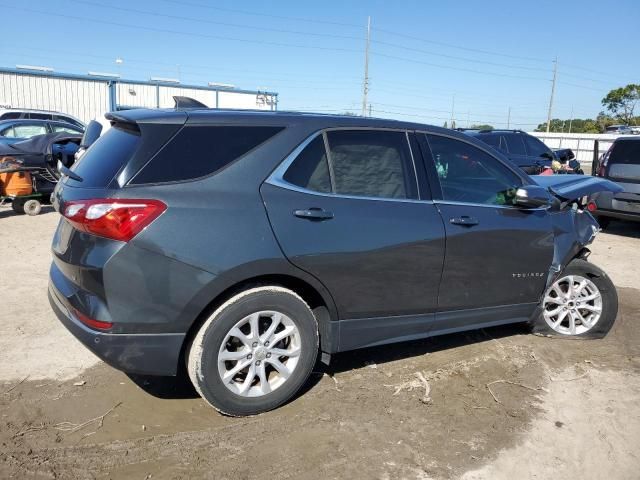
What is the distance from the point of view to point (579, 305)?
4.66m

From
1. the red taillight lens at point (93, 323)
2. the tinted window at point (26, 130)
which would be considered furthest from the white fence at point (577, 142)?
the red taillight lens at point (93, 323)

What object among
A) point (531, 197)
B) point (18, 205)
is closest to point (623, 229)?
point (531, 197)

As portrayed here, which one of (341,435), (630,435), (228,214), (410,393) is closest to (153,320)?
(228,214)

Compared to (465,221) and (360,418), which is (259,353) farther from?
(465,221)

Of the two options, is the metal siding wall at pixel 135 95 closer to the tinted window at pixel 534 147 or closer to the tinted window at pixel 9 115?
the tinted window at pixel 9 115

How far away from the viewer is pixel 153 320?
9.32 ft

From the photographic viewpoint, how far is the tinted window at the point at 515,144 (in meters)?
12.3

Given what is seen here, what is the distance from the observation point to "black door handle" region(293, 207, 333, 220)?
124 inches

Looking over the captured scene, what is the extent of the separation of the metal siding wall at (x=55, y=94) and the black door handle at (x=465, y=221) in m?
32.0

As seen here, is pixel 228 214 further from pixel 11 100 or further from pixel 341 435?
pixel 11 100

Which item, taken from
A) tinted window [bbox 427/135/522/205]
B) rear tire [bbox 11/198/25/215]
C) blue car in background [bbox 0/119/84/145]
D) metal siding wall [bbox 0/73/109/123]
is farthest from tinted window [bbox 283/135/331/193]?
metal siding wall [bbox 0/73/109/123]

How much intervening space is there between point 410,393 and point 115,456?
187cm

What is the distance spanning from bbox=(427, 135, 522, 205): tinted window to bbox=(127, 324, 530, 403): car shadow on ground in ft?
4.19

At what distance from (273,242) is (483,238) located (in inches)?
65.1
